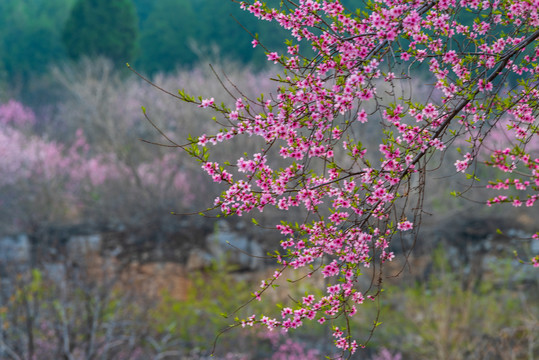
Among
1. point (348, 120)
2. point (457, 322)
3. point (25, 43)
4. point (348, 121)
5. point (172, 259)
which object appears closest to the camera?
point (348, 121)

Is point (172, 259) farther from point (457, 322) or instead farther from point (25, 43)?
point (25, 43)

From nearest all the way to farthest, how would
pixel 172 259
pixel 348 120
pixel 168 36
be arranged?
pixel 348 120
pixel 172 259
pixel 168 36

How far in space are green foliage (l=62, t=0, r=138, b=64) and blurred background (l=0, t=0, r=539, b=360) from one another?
62 centimetres

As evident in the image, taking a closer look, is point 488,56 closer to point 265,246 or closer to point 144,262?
point 265,246

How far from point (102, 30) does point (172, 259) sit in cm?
1566

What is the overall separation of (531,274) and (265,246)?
5344 millimetres

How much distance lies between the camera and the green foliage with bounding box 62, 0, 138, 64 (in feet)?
78.4

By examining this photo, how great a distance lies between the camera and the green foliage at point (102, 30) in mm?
23891

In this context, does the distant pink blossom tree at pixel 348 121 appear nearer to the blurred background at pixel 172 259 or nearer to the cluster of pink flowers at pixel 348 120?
the cluster of pink flowers at pixel 348 120

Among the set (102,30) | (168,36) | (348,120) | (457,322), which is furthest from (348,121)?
(168,36)

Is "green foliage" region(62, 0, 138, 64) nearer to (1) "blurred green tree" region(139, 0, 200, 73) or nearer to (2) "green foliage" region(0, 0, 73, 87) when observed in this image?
(1) "blurred green tree" region(139, 0, 200, 73)

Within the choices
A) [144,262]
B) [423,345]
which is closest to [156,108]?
[144,262]

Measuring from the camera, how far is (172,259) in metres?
12.1

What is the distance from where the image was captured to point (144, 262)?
39.5 ft
